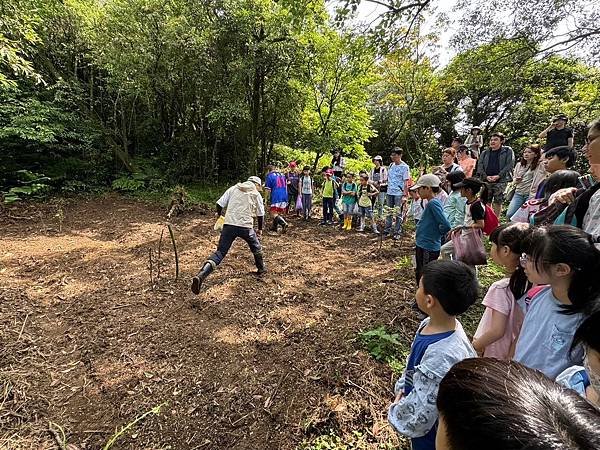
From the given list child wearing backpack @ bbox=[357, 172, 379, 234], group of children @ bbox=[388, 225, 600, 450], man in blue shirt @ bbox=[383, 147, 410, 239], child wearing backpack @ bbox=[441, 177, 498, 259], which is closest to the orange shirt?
man in blue shirt @ bbox=[383, 147, 410, 239]

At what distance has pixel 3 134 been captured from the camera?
29.9 feet

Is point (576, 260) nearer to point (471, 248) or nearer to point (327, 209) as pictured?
point (471, 248)

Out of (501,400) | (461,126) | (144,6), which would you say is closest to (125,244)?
(144,6)

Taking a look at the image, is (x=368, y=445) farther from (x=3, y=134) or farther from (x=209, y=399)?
(x=3, y=134)

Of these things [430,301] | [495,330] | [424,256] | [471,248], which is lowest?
[424,256]

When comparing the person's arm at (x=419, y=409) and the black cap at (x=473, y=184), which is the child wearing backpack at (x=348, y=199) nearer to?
the black cap at (x=473, y=184)

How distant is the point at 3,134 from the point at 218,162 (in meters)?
6.32

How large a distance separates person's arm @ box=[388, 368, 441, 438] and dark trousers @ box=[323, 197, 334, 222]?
7848mm

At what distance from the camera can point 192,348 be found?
Result: 3590mm

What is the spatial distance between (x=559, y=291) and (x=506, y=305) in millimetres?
442

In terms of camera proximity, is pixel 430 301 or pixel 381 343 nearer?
pixel 430 301

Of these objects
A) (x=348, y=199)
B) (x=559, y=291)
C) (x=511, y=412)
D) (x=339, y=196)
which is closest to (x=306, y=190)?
(x=339, y=196)

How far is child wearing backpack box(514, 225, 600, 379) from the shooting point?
161cm

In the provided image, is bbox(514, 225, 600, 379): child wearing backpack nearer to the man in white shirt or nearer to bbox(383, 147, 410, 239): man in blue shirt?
Result: the man in white shirt
